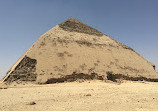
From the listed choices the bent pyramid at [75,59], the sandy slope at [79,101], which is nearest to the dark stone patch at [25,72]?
the bent pyramid at [75,59]

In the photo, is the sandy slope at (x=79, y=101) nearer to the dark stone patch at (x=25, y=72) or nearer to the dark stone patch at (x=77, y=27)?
the dark stone patch at (x=25, y=72)

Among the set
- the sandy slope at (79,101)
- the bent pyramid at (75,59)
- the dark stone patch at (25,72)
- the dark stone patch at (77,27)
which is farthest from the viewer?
the dark stone patch at (77,27)

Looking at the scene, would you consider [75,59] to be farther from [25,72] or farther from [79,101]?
[79,101]

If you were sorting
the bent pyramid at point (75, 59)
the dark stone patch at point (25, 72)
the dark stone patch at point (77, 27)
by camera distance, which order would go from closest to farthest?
the dark stone patch at point (25, 72) < the bent pyramid at point (75, 59) < the dark stone patch at point (77, 27)

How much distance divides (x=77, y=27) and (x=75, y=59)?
7821 mm

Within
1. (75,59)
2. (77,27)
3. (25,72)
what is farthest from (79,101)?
(77,27)

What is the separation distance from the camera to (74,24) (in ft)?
74.1

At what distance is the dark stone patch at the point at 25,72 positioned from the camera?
13.0 meters

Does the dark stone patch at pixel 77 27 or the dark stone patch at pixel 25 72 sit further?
the dark stone patch at pixel 77 27

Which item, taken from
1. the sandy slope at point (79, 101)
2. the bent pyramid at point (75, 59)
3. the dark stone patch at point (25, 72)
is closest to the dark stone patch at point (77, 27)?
the bent pyramid at point (75, 59)

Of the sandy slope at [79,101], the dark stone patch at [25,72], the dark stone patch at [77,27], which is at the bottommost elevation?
the sandy slope at [79,101]

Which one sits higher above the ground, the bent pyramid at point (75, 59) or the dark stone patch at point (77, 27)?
the dark stone patch at point (77, 27)

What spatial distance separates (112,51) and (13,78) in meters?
13.5

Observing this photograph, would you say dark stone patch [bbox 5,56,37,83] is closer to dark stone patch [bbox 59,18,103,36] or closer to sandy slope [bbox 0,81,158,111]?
sandy slope [bbox 0,81,158,111]
